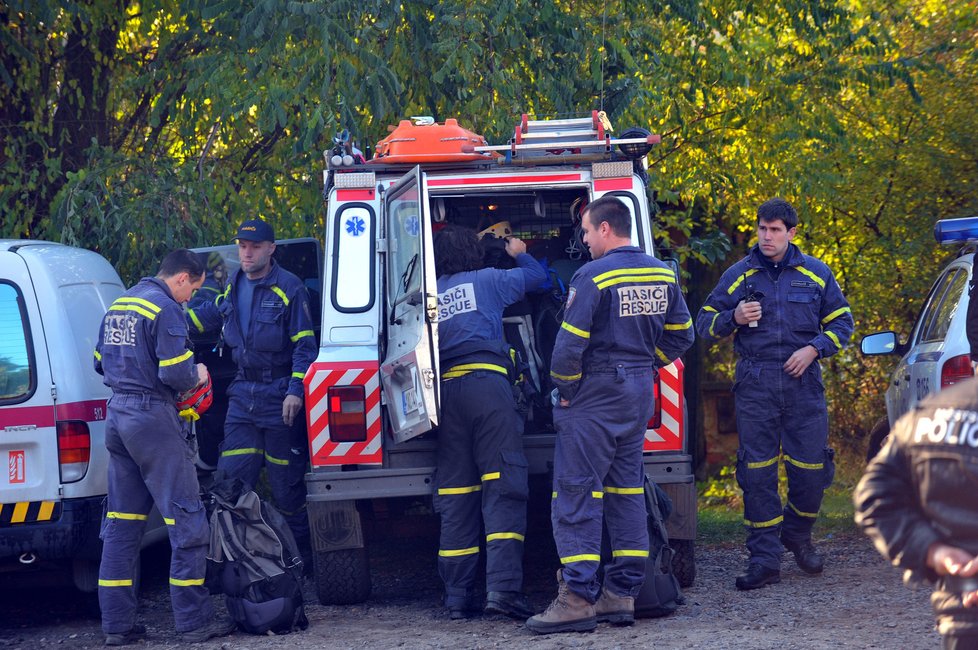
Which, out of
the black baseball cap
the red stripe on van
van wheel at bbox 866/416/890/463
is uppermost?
the black baseball cap

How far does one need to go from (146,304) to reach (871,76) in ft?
20.2

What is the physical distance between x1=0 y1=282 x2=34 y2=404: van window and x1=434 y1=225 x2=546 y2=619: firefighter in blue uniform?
1949 mm

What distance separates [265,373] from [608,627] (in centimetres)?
245

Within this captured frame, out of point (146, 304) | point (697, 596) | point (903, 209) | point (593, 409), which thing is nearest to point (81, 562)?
point (146, 304)

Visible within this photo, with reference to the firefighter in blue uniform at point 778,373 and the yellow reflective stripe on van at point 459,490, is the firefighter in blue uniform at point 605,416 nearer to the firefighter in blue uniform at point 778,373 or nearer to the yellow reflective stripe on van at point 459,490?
the yellow reflective stripe on van at point 459,490

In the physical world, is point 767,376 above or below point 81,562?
above

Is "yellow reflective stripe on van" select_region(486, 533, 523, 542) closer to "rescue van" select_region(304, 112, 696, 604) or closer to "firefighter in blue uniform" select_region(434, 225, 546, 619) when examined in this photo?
"firefighter in blue uniform" select_region(434, 225, 546, 619)

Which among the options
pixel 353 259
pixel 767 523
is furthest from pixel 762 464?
pixel 353 259

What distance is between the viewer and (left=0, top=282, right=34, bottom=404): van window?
5.93m

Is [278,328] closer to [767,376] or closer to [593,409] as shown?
[593,409]

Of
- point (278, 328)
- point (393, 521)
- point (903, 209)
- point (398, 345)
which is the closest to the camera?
point (398, 345)

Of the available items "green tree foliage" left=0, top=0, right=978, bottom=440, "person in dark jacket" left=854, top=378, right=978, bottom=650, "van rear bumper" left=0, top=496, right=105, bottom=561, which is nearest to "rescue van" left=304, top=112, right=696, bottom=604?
"van rear bumper" left=0, top=496, right=105, bottom=561

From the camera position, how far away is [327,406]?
19.7ft

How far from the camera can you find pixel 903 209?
1057 cm
